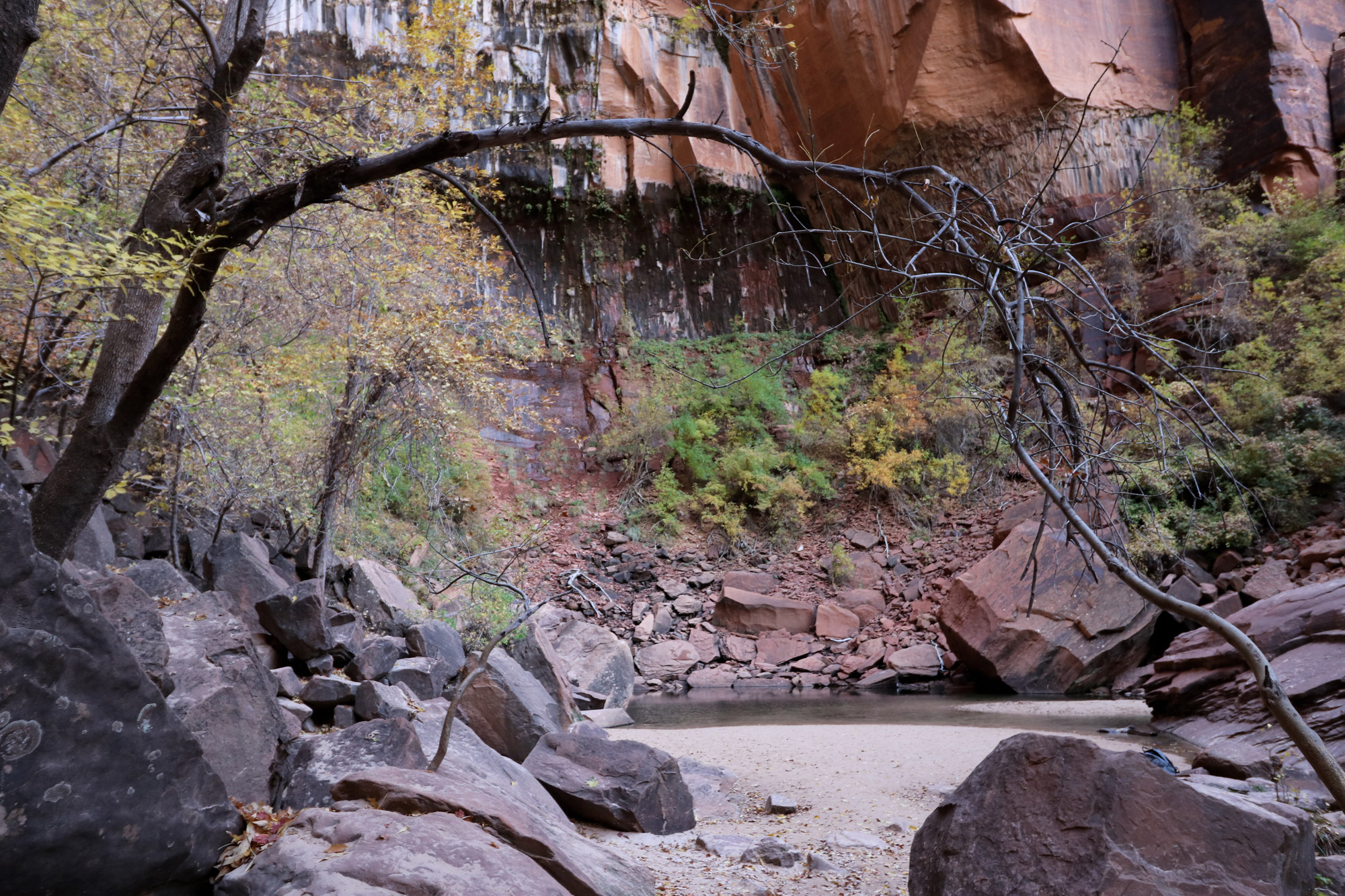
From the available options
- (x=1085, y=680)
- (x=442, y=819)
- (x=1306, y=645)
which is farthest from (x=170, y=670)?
(x=1085, y=680)

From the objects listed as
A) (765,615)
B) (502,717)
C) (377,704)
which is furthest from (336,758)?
(765,615)

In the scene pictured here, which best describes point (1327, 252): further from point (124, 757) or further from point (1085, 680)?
point (124, 757)

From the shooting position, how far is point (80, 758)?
2.10m

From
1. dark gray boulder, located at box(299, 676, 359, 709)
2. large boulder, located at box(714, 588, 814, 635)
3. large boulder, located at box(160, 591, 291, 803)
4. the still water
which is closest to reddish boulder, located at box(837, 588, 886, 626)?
large boulder, located at box(714, 588, 814, 635)

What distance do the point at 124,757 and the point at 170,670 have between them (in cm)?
143

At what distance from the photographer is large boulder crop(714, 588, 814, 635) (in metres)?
15.3

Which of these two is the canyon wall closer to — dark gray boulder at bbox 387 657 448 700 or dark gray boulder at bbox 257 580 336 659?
dark gray boulder at bbox 387 657 448 700

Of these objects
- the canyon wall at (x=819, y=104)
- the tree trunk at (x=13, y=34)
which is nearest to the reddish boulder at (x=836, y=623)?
the canyon wall at (x=819, y=104)

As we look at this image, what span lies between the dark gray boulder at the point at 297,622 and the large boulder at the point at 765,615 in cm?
1067

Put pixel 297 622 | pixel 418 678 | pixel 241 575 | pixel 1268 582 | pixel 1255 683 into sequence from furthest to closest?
pixel 1268 582 → pixel 1255 683 → pixel 241 575 → pixel 418 678 → pixel 297 622

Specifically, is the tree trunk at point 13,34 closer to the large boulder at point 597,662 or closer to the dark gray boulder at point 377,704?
the dark gray boulder at point 377,704

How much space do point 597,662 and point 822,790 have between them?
655 centimetres

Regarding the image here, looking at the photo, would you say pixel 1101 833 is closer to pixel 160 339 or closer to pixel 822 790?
pixel 822 790

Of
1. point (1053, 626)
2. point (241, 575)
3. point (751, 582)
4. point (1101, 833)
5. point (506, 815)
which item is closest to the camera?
point (1101, 833)
